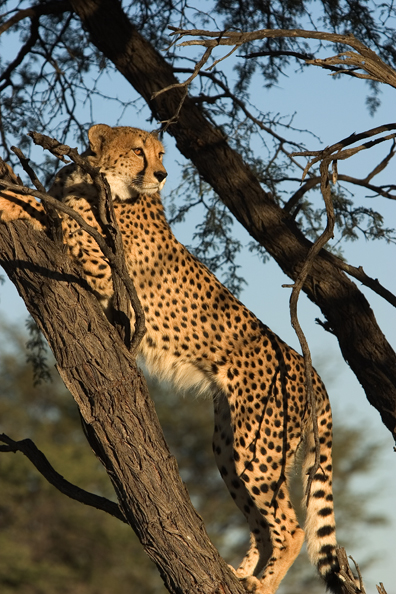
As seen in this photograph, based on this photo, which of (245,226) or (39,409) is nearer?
(245,226)

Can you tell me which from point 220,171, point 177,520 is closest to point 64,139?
point 220,171

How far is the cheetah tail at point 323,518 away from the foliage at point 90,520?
37.5 ft

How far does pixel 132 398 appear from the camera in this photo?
2553 mm

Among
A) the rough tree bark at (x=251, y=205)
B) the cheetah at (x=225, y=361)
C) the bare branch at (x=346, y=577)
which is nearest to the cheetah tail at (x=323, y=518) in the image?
the cheetah at (x=225, y=361)

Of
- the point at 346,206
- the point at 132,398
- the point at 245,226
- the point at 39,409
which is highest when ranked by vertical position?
the point at 39,409

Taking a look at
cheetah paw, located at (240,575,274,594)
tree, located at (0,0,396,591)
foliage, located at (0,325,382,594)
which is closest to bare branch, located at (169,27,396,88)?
tree, located at (0,0,396,591)

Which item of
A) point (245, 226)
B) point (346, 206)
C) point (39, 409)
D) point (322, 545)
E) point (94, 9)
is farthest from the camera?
point (39, 409)

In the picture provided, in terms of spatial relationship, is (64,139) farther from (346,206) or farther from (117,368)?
(117,368)

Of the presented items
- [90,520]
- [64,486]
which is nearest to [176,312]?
[64,486]

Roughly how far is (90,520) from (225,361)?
13.3 meters

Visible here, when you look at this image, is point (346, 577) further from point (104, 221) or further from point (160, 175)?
point (160, 175)

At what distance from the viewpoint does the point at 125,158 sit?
356 cm

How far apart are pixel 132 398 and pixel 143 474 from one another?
253mm

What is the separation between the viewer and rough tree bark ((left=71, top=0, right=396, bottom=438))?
3477mm
